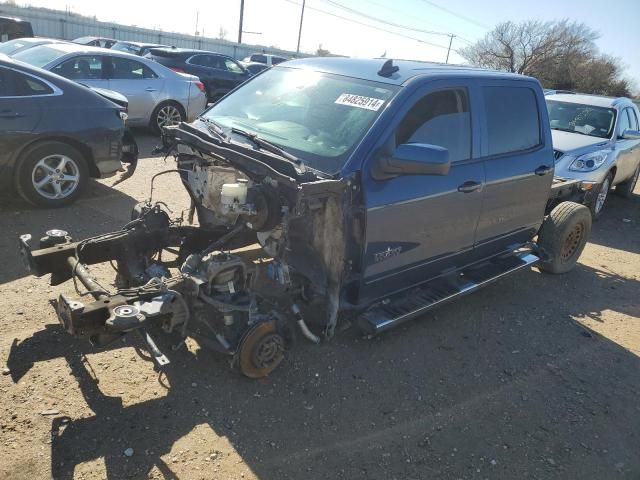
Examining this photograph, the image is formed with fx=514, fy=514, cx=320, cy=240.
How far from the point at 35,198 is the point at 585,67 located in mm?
40995

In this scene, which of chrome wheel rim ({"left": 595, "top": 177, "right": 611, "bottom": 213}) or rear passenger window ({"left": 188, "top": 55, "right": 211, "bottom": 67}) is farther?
rear passenger window ({"left": 188, "top": 55, "right": 211, "bottom": 67})

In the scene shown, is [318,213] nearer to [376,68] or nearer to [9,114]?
[376,68]

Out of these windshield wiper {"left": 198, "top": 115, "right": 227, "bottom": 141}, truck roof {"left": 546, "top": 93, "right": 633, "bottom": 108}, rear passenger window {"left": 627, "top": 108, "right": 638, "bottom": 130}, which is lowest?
windshield wiper {"left": 198, "top": 115, "right": 227, "bottom": 141}

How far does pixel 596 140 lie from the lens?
8391 millimetres

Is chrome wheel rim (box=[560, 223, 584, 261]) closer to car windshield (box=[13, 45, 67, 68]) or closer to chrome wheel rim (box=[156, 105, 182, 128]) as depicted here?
chrome wheel rim (box=[156, 105, 182, 128])

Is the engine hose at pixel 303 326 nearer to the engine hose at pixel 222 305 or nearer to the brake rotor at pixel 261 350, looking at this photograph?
the brake rotor at pixel 261 350

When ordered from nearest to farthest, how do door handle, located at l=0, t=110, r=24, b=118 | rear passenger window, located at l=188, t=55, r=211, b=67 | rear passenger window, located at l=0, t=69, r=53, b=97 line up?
door handle, located at l=0, t=110, r=24, b=118
rear passenger window, located at l=0, t=69, r=53, b=97
rear passenger window, located at l=188, t=55, r=211, b=67

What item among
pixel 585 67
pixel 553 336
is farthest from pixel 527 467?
pixel 585 67

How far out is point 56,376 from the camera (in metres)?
3.20

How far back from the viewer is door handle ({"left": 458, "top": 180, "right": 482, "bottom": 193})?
157 inches

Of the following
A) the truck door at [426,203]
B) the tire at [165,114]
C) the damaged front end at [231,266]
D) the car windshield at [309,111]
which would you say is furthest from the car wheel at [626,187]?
the damaged front end at [231,266]

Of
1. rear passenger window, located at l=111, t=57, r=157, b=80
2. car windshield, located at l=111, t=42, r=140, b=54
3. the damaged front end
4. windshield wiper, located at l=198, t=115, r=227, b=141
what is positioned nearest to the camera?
the damaged front end

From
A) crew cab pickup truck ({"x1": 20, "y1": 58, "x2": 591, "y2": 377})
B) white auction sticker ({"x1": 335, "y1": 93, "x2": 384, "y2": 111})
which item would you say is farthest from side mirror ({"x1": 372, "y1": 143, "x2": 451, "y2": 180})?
white auction sticker ({"x1": 335, "y1": 93, "x2": 384, "y2": 111})

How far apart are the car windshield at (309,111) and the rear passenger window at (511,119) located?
1131 millimetres
